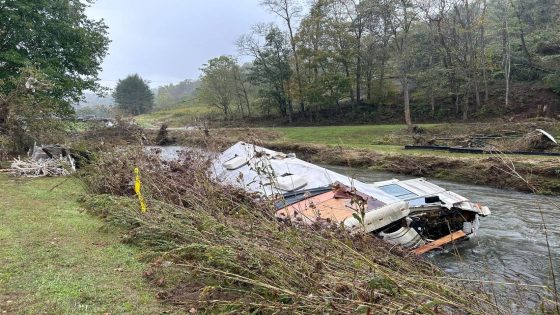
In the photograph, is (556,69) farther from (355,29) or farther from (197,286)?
(197,286)

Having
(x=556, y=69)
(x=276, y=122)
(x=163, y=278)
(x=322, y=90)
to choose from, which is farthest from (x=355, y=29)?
(x=163, y=278)

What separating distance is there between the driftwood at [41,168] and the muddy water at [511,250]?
981cm

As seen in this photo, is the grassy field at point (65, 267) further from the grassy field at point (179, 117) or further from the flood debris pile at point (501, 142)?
the grassy field at point (179, 117)

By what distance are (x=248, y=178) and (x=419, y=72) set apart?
27.0 m

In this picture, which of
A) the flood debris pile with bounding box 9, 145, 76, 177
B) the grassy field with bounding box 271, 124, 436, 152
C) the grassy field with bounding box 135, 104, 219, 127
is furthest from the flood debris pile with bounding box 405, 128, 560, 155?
the grassy field with bounding box 135, 104, 219, 127

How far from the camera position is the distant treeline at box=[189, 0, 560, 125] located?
30.3m

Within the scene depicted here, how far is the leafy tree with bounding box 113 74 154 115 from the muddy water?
84.1 m

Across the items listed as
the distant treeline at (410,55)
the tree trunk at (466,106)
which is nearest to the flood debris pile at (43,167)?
the distant treeline at (410,55)

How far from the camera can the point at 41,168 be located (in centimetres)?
1386

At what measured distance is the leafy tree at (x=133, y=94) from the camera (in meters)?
87.8

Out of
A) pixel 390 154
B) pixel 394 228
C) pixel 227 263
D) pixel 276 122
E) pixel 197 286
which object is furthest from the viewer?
pixel 276 122

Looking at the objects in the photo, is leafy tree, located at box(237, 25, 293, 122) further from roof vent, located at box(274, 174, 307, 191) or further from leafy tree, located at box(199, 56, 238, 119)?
roof vent, located at box(274, 174, 307, 191)

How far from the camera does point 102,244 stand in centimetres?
675

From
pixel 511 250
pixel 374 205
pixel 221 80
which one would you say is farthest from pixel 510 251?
pixel 221 80
